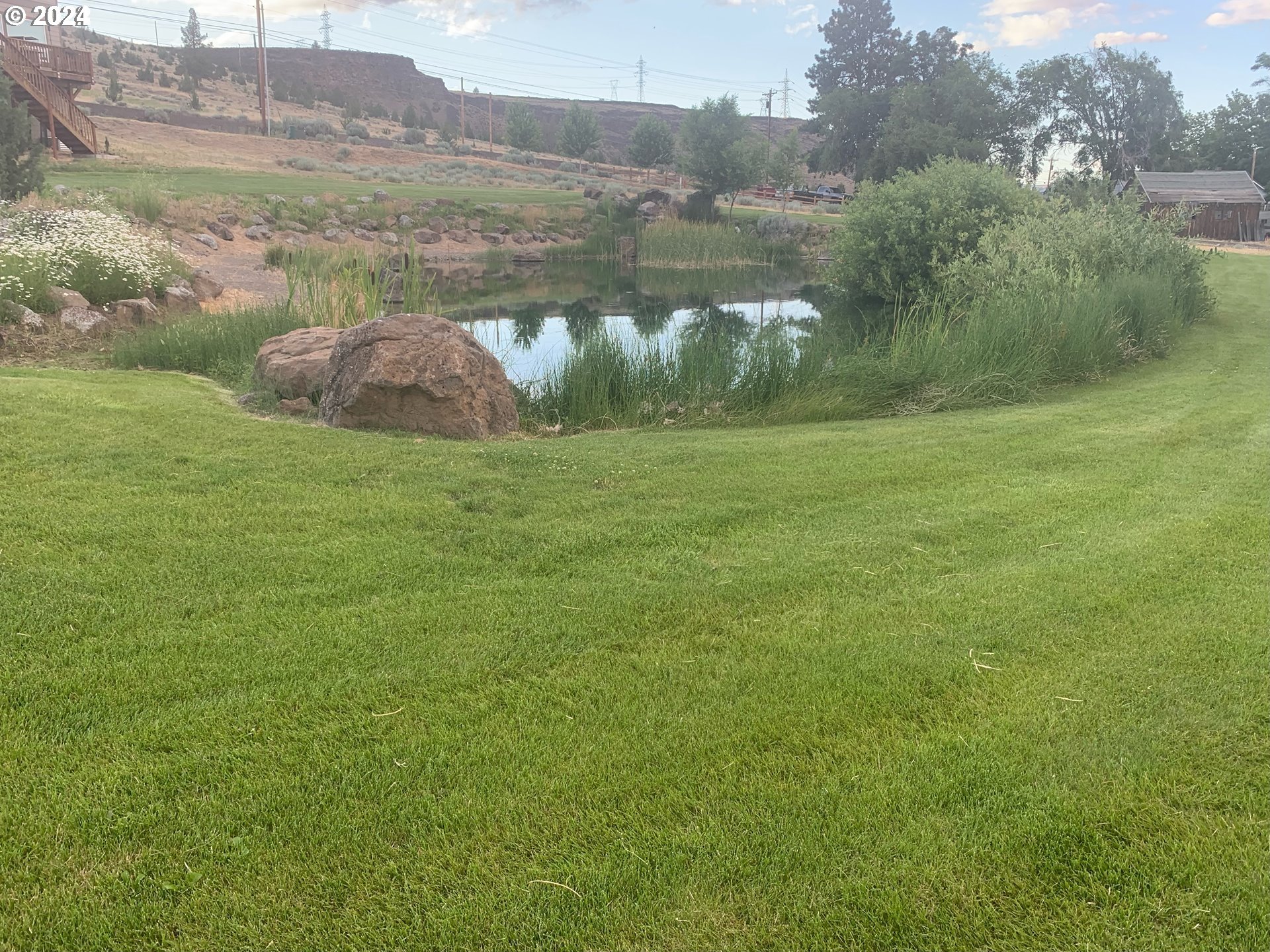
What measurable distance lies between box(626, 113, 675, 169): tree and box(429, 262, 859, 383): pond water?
28.1 m

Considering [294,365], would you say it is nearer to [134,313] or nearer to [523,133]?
[134,313]

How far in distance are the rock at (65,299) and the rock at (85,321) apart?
11 centimetres

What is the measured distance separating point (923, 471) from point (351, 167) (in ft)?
131

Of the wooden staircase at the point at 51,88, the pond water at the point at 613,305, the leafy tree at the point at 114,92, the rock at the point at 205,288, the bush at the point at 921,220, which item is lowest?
the pond water at the point at 613,305

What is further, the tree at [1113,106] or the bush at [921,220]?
the tree at [1113,106]

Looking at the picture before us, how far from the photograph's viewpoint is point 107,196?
65.8ft

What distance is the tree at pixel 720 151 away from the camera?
43.2 meters

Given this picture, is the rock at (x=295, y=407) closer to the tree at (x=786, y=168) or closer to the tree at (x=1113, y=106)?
the tree at (x=786, y=168)

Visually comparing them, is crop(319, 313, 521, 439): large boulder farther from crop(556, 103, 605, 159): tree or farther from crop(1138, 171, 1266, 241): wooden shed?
crop(556, 103, 605, 159): tree

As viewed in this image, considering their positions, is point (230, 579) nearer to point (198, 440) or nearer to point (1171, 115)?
point (198, 440)

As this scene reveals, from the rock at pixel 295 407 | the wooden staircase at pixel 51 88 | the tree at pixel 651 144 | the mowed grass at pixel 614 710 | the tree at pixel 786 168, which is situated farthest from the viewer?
the tree at pixel 651 144

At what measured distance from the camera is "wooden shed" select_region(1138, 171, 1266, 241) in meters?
38.8

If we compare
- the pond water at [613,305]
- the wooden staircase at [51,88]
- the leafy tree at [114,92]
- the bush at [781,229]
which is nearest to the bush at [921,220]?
the pond water at [613,305]

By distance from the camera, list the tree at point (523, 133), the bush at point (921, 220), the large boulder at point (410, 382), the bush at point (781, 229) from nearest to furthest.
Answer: the large boulder at point (410, 382) → the bush at point (921, 220) → the bush at point (781, 229) → the tree at point (523, 133)
